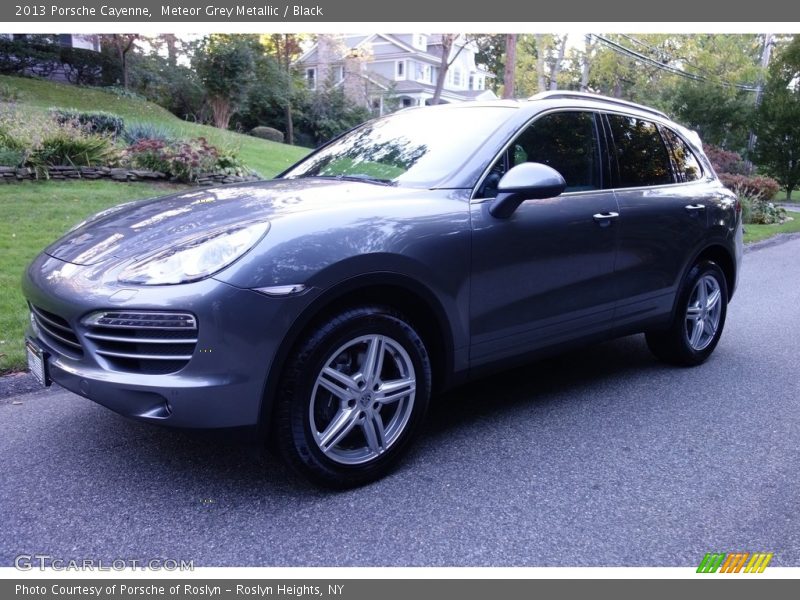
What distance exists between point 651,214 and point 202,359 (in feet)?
9.76

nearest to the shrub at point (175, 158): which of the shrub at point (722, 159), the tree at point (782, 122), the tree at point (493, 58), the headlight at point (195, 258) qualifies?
the headlight at point (195, 258)

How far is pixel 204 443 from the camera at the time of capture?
345 cm

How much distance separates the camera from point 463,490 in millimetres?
3072

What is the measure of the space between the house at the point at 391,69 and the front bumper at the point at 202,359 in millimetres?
27051

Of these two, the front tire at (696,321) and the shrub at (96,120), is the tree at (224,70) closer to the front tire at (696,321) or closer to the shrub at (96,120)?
the shrub at (96,120)

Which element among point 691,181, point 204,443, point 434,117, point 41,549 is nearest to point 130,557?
point 41,549

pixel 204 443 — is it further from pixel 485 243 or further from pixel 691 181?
pixel 691 181

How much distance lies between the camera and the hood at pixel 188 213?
9.48ft

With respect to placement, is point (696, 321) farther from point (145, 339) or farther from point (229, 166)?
point (229, 166)

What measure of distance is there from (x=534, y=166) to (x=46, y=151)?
376 inches

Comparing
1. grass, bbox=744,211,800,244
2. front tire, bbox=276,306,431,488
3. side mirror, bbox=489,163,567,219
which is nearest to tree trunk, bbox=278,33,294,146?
grass, bbox=744,211,800,244

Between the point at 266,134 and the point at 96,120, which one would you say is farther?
the point at 266,134

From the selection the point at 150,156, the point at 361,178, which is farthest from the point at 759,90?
the point at 361,178

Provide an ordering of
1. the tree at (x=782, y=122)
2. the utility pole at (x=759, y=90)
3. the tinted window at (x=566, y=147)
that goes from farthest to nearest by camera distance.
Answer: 1. the utility pole at (x=759, y=90)
2. the tree at (x=782, y=122)
3. the tinted window at (x=566, y=147)
